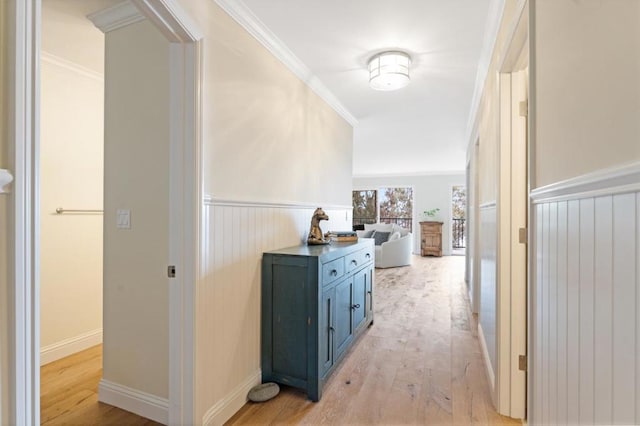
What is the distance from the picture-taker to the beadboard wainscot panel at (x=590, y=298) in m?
0.66

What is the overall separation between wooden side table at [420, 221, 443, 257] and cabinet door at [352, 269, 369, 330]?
6456mm

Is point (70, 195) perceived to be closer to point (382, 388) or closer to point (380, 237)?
point (382, 388)

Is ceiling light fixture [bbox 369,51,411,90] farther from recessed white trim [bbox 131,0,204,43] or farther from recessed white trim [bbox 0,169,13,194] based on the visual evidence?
recessed white trim [bbox 0,169,13,194]

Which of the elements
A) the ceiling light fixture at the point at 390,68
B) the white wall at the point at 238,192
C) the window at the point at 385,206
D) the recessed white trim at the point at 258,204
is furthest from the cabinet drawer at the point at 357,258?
the window at the point at 385,206

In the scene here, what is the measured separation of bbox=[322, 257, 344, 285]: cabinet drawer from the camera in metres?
2.20

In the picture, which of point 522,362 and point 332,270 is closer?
point 522,362

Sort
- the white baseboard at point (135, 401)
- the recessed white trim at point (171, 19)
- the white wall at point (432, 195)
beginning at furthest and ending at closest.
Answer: the white wall at point (432, 195), the white baseboard at point (135, 401), the recessed white trim at point (171, 19)

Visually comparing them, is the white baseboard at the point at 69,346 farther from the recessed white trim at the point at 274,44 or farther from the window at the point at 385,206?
the window at the point at 385,206

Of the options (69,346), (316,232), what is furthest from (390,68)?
(69,346)

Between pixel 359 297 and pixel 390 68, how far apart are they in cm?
190

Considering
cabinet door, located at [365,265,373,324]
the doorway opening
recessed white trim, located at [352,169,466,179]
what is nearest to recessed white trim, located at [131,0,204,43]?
the doorway opening

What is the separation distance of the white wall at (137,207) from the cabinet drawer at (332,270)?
95 centimetres

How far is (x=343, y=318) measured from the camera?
101 inches

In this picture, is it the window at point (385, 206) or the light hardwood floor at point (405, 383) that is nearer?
the light hardwood floor at point (405, 383)
